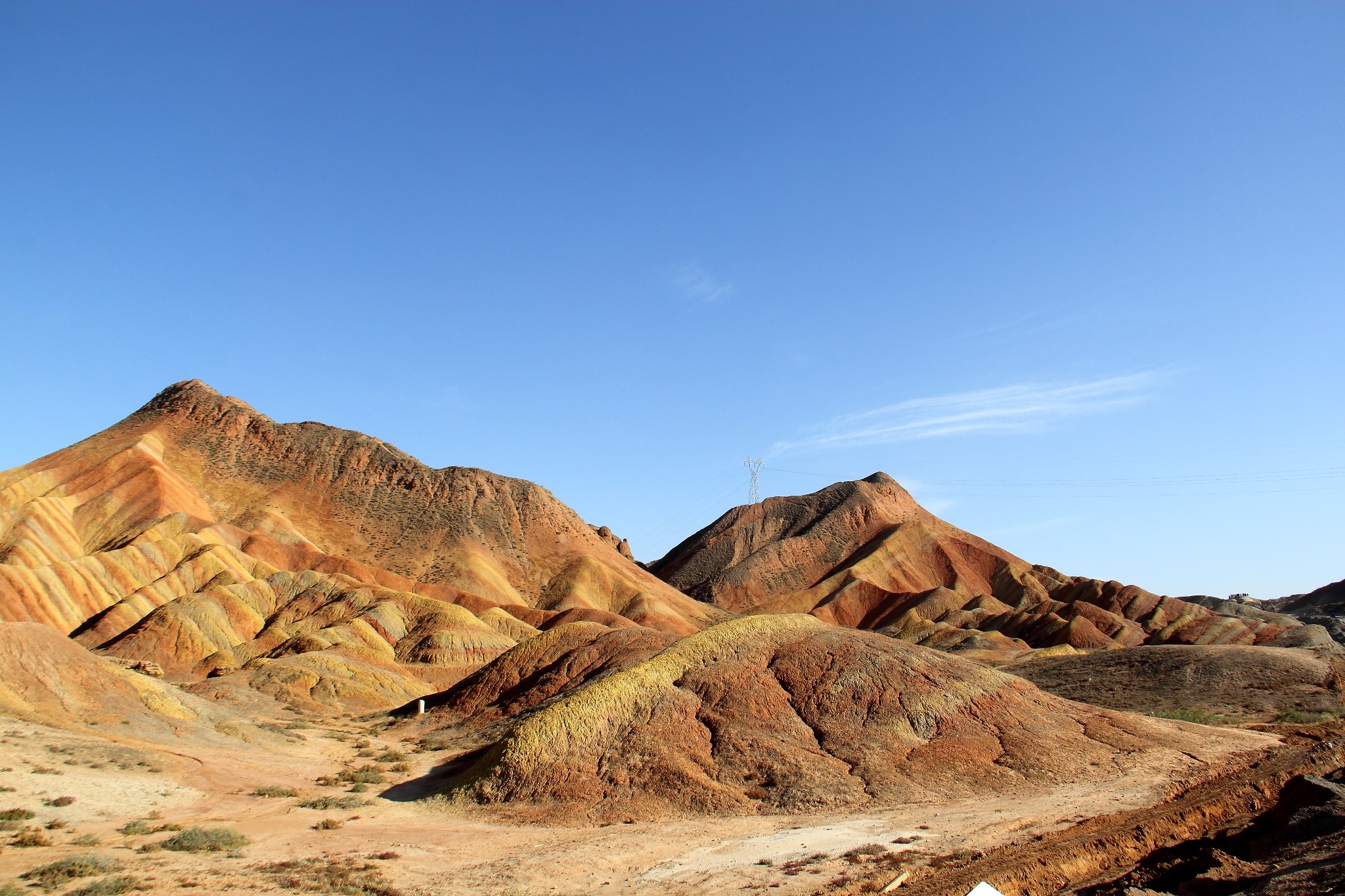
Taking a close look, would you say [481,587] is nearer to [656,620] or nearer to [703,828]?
[656,620]

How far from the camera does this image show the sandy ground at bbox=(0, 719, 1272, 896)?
723 inches

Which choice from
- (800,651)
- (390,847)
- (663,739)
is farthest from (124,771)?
(800,651)

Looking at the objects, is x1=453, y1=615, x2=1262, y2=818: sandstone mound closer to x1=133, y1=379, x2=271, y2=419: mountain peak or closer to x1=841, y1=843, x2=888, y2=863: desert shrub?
x1=841, y1=843, x2=888, y2=863: desert shrub

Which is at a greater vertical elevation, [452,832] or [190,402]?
[190,402]

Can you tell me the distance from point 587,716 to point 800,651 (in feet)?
26.7

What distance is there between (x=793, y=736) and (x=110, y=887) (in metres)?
17.5

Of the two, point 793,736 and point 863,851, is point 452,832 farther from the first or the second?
point 793,736

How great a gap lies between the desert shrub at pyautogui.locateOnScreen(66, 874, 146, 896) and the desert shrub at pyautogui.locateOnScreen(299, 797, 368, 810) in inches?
316

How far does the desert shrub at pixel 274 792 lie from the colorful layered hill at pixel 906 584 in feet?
231

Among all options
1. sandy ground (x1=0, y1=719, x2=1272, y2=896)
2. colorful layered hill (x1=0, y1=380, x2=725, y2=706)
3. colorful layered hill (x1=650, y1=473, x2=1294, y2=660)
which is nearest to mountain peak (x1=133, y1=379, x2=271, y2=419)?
colorful layered hill (x1=0, y1=380, x2=725, y2=706)

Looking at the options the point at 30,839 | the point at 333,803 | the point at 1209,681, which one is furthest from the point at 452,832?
the point at 1209,681

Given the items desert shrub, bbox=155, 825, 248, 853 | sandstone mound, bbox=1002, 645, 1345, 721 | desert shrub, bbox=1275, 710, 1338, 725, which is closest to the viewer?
desert shrub, bbox=155, 825, 248, 853

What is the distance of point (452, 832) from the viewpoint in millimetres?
22609

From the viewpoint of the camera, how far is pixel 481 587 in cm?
10556
